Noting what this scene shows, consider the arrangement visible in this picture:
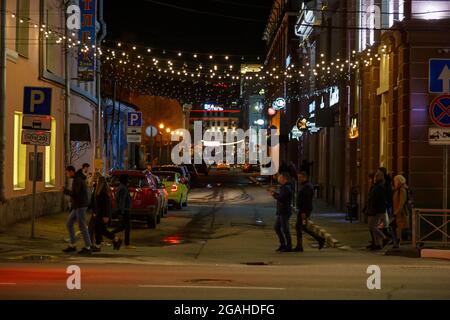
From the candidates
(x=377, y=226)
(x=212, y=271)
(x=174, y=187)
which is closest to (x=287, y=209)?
(x=377, y=226)

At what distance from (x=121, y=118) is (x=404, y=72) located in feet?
105

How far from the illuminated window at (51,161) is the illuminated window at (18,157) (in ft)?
11.3

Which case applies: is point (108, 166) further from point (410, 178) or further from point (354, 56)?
point (410, 178)

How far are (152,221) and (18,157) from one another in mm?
4372

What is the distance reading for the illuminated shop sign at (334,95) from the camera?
113ft

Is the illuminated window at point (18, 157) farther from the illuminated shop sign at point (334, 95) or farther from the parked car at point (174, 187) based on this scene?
the illuminated shop sign at point (334, 95)

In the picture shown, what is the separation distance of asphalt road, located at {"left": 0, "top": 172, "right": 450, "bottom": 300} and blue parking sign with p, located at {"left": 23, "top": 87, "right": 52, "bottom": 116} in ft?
10.3

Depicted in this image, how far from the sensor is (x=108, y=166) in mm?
44906

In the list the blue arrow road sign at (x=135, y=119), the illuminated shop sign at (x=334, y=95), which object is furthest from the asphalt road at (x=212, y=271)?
the illuminated shop sign at (x=334, y=95)

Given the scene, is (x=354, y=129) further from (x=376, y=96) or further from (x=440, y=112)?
(x=440, y=112)

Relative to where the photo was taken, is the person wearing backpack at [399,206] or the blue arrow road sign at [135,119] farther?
the blue arrow road sign at [135,119]

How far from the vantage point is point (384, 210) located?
59.4ft

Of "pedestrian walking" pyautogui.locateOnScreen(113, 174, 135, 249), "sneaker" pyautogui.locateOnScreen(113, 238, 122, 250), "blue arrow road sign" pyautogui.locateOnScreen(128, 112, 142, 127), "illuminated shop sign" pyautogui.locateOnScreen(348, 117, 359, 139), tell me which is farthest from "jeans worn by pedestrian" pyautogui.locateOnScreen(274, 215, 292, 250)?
"blue arrow road sign" pyautogui.locateOnScreen(128, 112, 142, 127)
